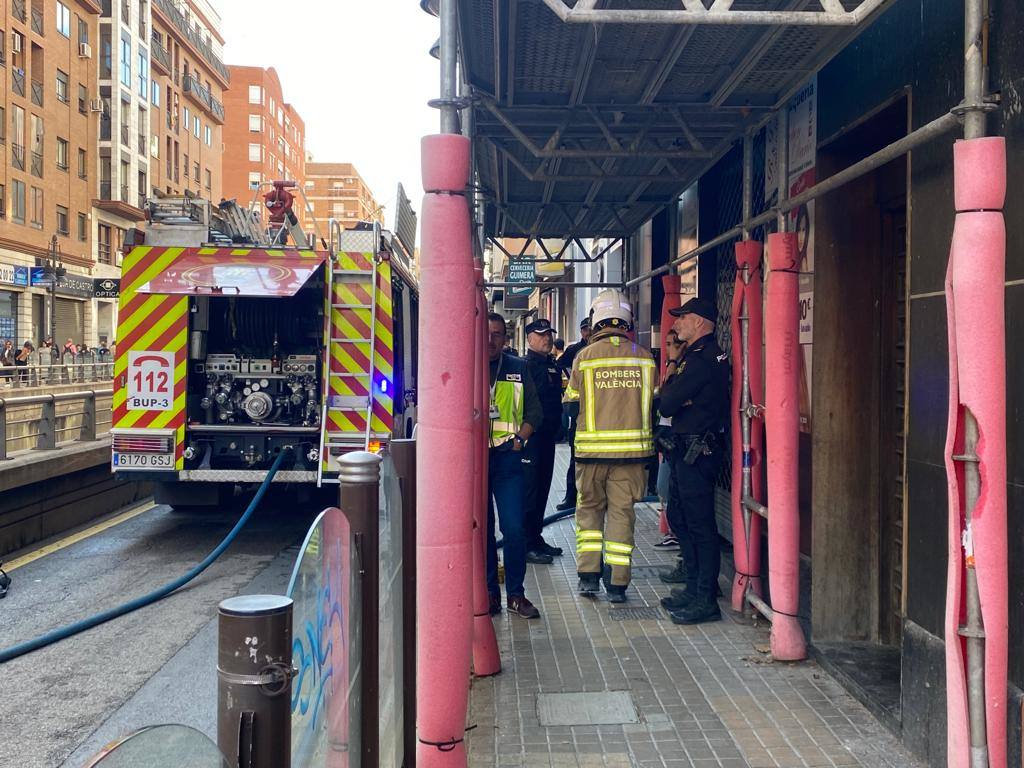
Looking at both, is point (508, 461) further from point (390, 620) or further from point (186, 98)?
point (186, 98)

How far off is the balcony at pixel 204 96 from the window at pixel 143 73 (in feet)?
26.4

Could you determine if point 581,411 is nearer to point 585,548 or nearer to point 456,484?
point 585,548

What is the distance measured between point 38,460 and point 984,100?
8333 mm

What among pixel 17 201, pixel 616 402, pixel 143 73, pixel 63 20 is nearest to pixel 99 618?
pixel 616 402

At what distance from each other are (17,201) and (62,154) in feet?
20.8

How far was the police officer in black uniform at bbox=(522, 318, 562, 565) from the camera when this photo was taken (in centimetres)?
775

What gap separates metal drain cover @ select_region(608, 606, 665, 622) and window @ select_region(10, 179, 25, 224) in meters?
38.7

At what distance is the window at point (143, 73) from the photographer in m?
53.0

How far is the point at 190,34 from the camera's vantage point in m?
Answer: 63.8

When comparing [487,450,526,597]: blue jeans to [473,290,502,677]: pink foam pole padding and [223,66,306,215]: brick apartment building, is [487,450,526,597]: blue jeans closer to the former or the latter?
[473,290,502,677]: pink foam pole padding

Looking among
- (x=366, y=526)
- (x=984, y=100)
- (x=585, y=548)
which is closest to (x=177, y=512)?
(x=585, y=548)

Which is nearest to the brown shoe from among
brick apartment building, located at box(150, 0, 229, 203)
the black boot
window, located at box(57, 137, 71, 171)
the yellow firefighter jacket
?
the black boot

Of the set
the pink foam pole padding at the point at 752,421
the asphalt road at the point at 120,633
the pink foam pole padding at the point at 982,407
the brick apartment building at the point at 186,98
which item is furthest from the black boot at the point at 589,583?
the brick apartment building at the point at 186,98

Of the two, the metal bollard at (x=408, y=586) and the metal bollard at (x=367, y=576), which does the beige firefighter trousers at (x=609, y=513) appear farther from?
the metal bollard at (x=367, y=576)
